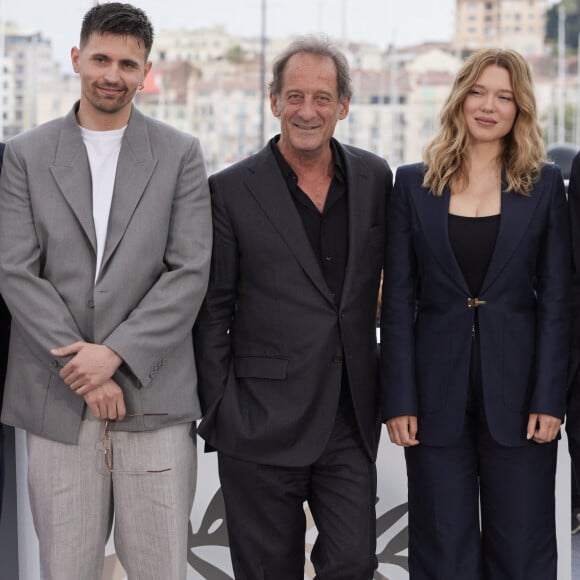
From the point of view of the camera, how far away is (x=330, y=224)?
2.63 meters

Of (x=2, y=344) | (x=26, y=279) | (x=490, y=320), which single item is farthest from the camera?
(x=2, y=344)

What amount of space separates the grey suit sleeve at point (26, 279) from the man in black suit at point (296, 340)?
39 centimetres

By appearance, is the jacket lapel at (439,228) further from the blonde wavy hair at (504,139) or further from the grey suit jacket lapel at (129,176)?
the grey suit jacket lapel at (129,176)

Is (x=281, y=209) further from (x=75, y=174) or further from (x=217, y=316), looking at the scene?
(x=75, y=174)

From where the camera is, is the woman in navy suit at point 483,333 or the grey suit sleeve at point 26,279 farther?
the woman in navy suit at point 483,333

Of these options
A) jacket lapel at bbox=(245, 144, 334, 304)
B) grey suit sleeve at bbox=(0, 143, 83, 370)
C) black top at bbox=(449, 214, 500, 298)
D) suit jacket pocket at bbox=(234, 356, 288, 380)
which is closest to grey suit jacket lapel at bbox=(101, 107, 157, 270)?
grey suit sleeve at bbox=(0, 143, 83, 370)

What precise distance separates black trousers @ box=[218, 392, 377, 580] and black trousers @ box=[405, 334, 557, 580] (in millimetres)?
151

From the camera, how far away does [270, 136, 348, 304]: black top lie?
8.56ft

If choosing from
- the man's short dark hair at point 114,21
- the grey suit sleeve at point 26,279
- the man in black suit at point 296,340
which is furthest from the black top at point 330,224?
the grey suit sleeve at point 26,279

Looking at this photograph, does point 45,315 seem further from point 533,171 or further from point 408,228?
point 533,171

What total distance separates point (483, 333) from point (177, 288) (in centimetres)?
74

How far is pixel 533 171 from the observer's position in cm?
260

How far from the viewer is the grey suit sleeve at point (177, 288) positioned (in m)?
2.43

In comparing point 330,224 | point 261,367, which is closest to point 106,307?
point 261,367
